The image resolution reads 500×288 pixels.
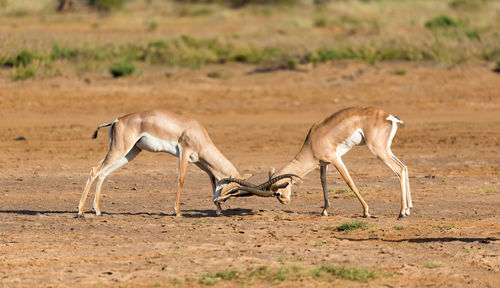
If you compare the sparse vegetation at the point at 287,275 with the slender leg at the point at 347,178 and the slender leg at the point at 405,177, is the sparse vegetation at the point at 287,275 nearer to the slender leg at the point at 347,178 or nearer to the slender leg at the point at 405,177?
the slender leg at the point at 347,178

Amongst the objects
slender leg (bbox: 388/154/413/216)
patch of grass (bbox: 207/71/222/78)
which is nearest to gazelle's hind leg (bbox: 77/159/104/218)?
slender leg (bbox: 388/154/413/216)

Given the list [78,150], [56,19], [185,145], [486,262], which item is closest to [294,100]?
[78,150]

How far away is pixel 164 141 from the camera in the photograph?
11773 millimetres

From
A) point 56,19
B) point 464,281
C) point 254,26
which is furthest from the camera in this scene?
point 56,19

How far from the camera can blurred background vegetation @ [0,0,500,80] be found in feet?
92.0

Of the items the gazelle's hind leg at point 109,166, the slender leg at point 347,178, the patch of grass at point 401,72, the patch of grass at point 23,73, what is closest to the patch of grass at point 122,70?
the patch of grass at point 23,73

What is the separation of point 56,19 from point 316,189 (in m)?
36.6

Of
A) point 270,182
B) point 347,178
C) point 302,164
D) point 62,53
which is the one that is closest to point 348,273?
point 270,182

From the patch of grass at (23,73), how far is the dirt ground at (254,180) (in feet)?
1.29

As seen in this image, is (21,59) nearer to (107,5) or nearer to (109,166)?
(109,166)

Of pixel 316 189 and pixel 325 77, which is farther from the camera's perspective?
pixel 325 77

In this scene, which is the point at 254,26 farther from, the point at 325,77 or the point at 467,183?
the point at 467,183

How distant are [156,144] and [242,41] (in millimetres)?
20769

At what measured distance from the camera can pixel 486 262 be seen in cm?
947
